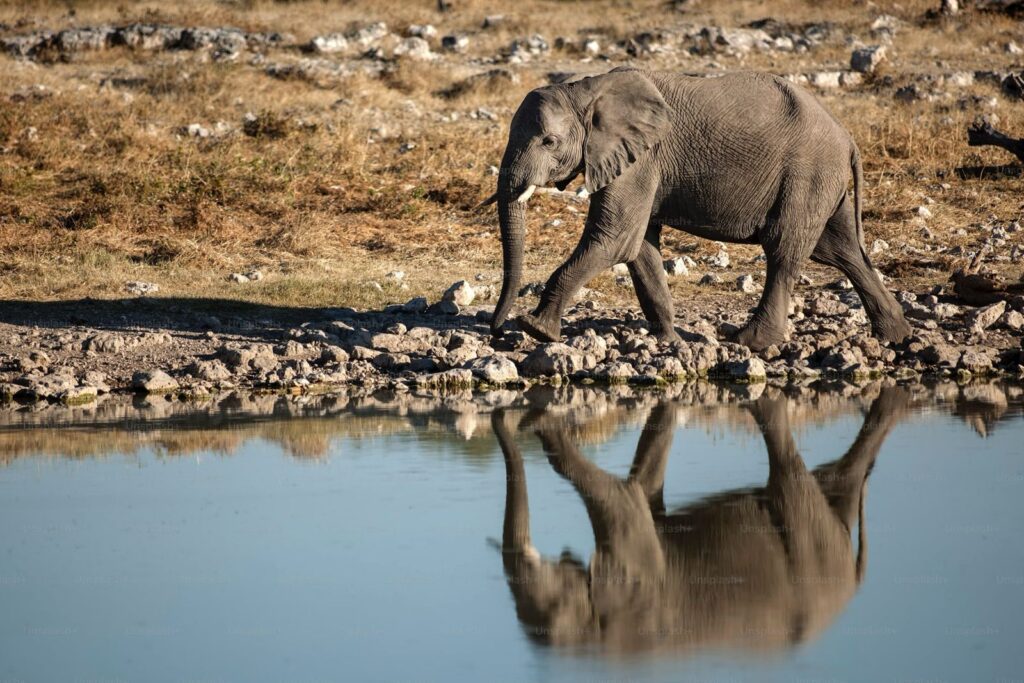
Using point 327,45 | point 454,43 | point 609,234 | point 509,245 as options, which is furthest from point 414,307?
point 454,43

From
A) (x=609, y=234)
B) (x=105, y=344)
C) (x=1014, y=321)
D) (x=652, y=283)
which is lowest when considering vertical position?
(x=105, y=344)

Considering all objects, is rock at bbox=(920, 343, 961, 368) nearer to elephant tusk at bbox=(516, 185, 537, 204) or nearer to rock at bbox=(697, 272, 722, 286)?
rock at bbox=(697, 272, 722, 286)

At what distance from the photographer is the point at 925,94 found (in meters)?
21.6

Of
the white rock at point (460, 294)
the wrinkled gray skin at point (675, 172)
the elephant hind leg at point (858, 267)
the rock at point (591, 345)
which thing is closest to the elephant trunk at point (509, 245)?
the wrinkled gray skin at point (675, 172)

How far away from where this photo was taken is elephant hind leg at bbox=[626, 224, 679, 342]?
10820 millimetres

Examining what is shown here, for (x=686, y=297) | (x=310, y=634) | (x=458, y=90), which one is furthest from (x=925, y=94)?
(x=310, y=634)

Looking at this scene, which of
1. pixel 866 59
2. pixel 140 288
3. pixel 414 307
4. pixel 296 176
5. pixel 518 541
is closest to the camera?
pixel 518 541

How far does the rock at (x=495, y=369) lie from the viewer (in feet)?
33.6

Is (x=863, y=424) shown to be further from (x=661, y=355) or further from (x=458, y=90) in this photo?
(x=458, y=90)

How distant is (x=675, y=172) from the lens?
10523 mm

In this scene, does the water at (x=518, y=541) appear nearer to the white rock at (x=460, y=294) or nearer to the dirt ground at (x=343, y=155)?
the dirt ground at (x=343, y=155)

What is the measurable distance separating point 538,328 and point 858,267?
2.34m

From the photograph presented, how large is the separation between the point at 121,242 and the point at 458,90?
7.86m

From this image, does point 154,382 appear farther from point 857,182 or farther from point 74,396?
point 857,182
